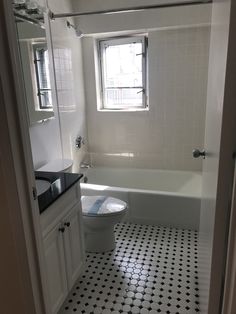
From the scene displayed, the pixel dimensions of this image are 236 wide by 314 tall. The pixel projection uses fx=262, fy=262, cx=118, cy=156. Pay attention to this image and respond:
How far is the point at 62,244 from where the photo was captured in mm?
1565

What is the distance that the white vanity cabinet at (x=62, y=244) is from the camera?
1418mm

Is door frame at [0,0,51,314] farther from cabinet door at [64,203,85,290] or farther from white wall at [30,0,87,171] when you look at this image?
white wall at [30,0,87,171]

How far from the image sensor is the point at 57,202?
4.90ft

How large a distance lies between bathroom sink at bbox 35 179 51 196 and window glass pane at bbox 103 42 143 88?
75.6 inches

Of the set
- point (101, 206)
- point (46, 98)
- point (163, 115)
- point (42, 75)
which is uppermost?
point (42, 75)

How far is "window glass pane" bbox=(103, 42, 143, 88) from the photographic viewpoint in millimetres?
3080

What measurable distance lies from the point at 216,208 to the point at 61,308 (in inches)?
50.0

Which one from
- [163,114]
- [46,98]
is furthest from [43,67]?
[163,114]

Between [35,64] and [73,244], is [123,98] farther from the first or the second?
[73,244]

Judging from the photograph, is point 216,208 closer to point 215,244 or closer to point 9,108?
point 215,244

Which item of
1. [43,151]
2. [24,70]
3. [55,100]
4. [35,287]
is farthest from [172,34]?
[35,287]

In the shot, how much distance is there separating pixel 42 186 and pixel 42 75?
1138 millimetres

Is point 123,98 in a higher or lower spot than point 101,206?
higher

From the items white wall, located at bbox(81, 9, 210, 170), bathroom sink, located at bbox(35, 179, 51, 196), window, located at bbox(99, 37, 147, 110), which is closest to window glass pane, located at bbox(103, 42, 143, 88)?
window, located at bbox(99, 37, 147, 110)
